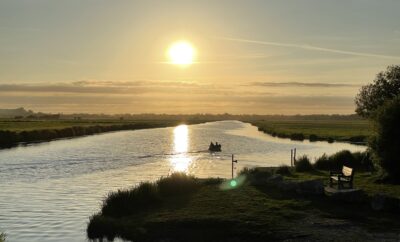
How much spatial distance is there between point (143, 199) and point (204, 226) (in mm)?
5795

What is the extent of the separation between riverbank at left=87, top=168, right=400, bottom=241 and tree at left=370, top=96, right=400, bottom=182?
234 cm

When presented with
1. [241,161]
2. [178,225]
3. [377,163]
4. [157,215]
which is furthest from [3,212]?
[241,161]

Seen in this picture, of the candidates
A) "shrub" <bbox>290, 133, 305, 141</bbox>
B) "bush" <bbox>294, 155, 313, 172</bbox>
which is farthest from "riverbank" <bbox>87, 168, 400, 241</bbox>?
"shrub" <bbox>290, 133, 305, 141</bbox>

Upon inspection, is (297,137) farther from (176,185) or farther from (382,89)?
(176,185)

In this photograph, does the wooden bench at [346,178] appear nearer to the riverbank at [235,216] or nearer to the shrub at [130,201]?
the riverbank at [235,216]

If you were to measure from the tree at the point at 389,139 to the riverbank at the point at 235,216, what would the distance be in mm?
2339

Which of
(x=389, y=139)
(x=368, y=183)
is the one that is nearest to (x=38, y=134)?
(x=368, y=183)

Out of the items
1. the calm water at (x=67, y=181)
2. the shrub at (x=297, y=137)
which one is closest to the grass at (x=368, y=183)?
the calm water at (x=67, y=181)

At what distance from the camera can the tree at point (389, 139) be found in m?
31.1

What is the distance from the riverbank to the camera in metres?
19.8

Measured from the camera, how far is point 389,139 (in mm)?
31578

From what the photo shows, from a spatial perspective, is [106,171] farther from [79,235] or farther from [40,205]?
[79,235]

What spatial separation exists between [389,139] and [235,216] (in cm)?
1435

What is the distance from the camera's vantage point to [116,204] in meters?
24.6
